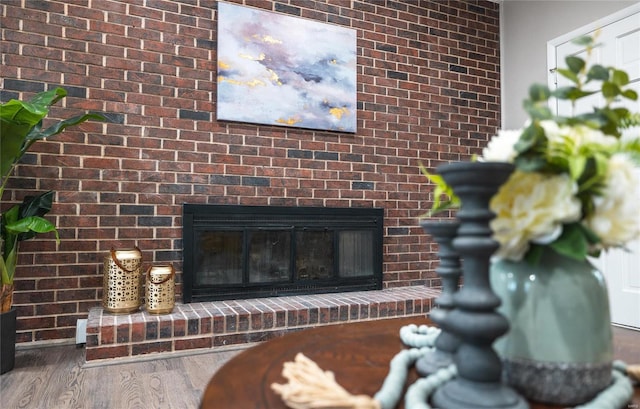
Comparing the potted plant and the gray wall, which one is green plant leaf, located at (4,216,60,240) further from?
the gray wall

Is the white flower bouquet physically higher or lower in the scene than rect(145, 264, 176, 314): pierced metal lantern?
higher

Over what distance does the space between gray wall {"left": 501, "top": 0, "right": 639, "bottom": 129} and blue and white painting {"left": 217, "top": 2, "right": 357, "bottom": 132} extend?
147 cm

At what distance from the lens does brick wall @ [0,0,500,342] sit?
2.56m

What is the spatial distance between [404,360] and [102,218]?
2.45 m

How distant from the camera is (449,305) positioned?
2.38 ft

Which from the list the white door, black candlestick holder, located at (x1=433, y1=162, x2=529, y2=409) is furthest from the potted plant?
the white door

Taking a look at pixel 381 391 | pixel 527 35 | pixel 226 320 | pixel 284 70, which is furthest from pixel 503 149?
pixel 527 35

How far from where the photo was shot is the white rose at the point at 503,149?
1.88 feet

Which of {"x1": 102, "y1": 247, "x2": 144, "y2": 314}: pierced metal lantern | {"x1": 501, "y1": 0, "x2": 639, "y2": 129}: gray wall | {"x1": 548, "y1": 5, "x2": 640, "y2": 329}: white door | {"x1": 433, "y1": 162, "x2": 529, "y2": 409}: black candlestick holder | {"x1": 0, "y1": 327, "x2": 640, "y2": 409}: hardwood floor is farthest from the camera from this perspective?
{"x1": 501, "y1": 0, "x2": 639, "y2": 129}: gray wall

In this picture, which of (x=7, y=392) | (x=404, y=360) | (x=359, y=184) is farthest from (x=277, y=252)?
(x=404, y=360)

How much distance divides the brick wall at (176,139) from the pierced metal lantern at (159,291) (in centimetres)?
30

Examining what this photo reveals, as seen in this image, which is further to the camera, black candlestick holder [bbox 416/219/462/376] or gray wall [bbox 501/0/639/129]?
gray wall [bbox 501/0/639/129]

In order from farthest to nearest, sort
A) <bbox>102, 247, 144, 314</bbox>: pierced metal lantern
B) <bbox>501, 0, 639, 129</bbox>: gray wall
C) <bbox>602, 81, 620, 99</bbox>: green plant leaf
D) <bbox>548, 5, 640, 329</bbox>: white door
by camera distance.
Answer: <bbox>501, 0, 639, 129</bbox>: gray wall → <bbox>548, 5, 640, 329</bbox>: white door → <bbox>102, 247, 144, 314</bbox>: pierced metal lantern → <bbox>602, 81, 620, 99</bbox>: green plant leaf

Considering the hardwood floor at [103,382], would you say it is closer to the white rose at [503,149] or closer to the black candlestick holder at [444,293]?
the black candlestick holder at [444,293]
